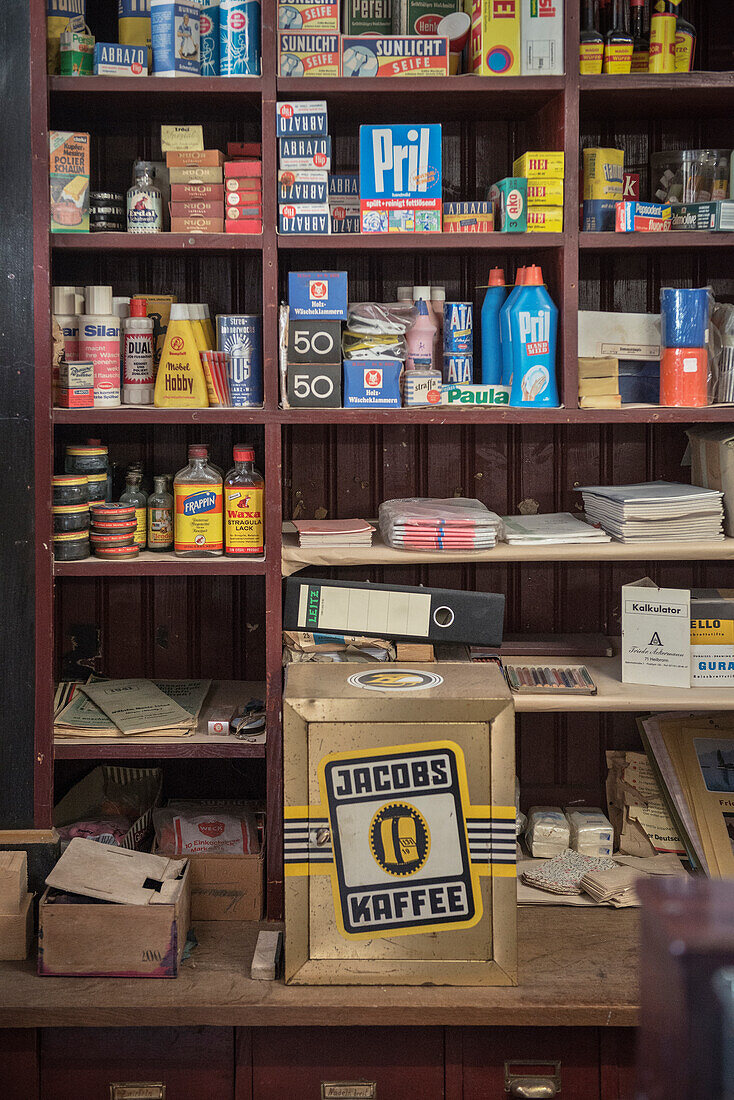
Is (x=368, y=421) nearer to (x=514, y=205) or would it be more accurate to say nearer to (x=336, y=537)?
(x=336, y=537)

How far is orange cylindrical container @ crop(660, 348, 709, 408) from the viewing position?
2.55 metres

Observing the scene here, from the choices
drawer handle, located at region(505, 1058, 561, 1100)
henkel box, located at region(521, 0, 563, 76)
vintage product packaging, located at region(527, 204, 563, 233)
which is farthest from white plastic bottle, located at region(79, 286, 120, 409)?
drawer handle, located at region(505, 1058, 561, 1100)

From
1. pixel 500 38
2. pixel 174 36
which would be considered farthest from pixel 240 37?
pixel 500 38

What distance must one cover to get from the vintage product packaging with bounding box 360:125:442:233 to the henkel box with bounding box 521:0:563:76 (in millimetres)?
Result: 281

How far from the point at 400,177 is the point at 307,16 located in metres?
0.43

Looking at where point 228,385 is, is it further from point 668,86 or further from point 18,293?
point 668,86

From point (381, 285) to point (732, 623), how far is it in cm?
129

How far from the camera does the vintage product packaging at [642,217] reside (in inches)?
98.7

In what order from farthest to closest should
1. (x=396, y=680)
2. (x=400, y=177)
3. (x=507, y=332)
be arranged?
(x=507, y=332) < (x=400, y=177) < (x=396, y=680)

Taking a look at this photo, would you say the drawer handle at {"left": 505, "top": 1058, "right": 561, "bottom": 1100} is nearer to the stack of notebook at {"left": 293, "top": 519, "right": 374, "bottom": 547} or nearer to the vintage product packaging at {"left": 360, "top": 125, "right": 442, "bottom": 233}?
the stack of notebook at {"left": 293, "top": 519, "right": 374, "bottom": 547}

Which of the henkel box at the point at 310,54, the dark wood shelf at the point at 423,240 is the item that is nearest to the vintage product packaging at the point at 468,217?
the dark wood shelf at the point at 423,240

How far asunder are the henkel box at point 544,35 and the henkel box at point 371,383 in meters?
0.75

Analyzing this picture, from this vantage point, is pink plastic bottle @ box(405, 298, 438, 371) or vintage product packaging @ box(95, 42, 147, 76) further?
pink plastic bottle @ box(405, 298, 438, 371)

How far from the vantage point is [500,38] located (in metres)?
2.45
